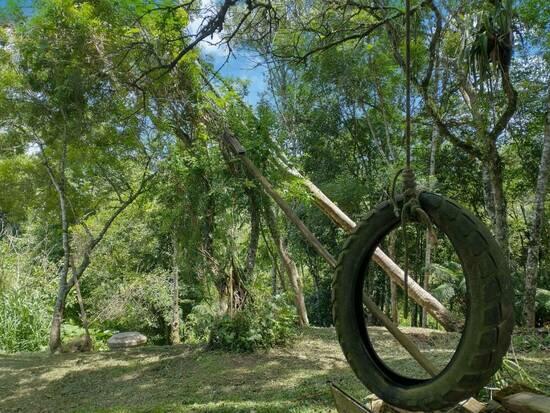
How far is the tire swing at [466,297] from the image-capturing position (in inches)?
56.8

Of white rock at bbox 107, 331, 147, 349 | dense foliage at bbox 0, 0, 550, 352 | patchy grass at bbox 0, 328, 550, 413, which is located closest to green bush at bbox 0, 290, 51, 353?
dense foliage at bbox 0, 0, 550, 352

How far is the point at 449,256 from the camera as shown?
479 inches

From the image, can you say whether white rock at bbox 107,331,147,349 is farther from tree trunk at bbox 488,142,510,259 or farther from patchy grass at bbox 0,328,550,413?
tree trunk at bbox 488,142,510,259

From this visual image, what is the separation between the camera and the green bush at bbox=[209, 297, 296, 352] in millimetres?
5594

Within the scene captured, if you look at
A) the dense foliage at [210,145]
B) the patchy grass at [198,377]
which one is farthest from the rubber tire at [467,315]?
the dense foliage at [210,145]

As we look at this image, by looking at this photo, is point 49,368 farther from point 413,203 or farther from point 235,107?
point 413,203

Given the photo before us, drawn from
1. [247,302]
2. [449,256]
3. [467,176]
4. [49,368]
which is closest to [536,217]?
[247,302]

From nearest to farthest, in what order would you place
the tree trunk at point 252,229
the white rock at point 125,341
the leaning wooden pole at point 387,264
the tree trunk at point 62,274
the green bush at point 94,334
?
the leaning wooden pole at point 387,264
the tree trunk at point 252,229
the tree trunk at point 62,274
the white rock at point 125,341
the green bush at point 94,334

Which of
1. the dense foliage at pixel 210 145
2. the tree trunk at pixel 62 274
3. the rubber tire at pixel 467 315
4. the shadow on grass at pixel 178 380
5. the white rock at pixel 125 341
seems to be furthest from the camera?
the white rock at pixel 125 341

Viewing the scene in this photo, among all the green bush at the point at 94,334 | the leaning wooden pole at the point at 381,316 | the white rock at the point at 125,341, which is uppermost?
the leaning wooden pole at the point at 381,316

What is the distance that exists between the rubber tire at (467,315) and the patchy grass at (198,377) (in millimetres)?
1487

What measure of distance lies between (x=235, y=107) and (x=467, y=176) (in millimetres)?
7489

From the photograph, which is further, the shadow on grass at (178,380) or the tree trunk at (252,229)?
the tree trunk at (252,229)

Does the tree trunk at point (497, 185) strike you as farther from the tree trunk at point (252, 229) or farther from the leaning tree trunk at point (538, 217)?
the tree trunk at point (252, 229)
